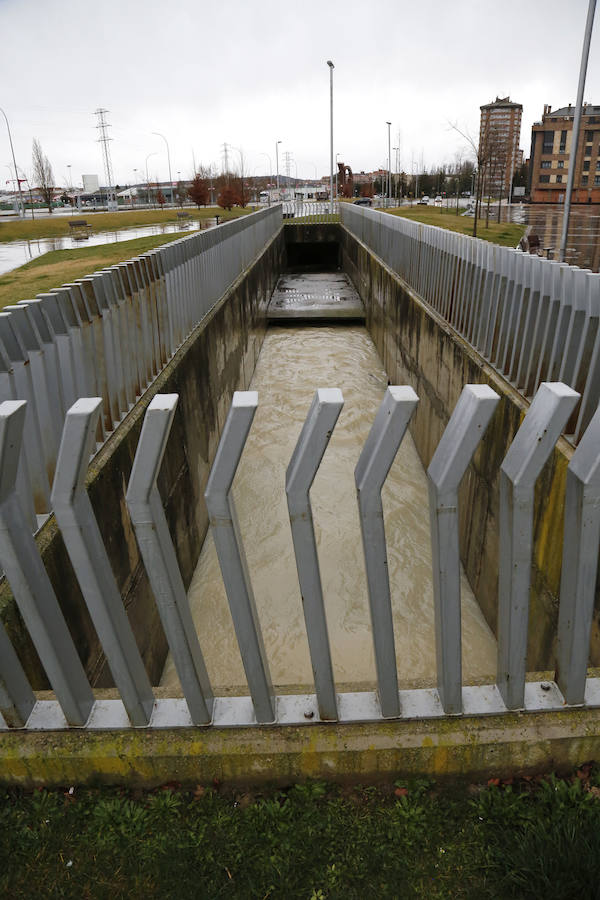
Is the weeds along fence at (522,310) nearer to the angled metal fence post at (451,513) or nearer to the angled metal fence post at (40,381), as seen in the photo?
the angled metal fence post at (451,513)

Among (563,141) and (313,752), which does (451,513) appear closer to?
(313,752)

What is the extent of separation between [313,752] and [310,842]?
227 millimetres

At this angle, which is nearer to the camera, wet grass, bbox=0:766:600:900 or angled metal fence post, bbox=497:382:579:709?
angled metal fence post, bbox=497:382:579:709

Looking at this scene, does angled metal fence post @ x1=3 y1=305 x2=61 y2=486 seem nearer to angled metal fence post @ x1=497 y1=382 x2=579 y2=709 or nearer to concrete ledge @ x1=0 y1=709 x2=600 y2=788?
concrete ledge @ x1=0 y1=709 x2=600 y2=788

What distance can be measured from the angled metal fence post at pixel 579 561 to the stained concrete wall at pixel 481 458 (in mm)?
1131

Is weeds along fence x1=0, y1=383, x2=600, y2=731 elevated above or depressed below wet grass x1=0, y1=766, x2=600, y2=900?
above

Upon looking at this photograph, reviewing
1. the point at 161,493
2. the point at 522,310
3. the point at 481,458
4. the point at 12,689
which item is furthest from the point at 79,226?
the point at 12,689

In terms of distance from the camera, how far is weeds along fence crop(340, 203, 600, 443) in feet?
11.7

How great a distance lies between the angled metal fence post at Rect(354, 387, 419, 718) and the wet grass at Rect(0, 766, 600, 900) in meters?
0.32

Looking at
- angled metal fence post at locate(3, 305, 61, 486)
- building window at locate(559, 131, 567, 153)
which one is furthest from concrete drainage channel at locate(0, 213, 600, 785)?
building window at locate(559, 131, 567, 153)

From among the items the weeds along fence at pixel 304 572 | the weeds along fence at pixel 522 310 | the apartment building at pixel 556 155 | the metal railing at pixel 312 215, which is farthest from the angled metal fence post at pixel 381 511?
the apartment building at pixel 556 155

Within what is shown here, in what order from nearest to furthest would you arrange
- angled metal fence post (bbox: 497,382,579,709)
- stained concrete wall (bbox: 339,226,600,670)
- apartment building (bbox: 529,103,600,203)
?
1. angled metal fence post (bbox: 497,382,579,709)
2. stained concrete wall (bbox: 339,226,600,670)
3. apartment building (bbox: 529,103,600,203)

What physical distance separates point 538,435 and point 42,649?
146 centimetres

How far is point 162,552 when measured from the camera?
1.69 meters
